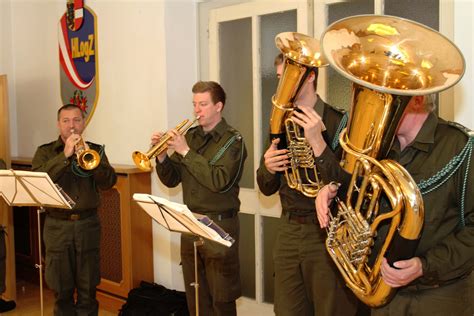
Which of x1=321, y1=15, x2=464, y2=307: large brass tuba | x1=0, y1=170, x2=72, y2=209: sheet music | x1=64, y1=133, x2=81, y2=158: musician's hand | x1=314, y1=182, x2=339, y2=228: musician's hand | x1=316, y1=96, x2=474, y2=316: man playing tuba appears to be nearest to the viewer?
x1=321, y1=15, x2=464, y2=307: large brass tuba

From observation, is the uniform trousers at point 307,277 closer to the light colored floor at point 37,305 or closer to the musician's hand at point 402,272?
the musician's hand at point 402,272

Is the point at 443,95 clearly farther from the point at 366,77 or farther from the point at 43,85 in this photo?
the point at 43,85

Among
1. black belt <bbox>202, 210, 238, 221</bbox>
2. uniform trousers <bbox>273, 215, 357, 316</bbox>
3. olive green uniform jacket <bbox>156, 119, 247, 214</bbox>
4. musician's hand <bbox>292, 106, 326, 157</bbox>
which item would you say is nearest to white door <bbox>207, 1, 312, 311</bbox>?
olive green uniform jacket <bbox>156, 119, 247, 214</bbox>

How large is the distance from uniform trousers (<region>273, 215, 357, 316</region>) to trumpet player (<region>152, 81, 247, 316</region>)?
1.77ft

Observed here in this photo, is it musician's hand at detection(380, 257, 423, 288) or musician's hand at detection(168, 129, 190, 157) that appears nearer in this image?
musician's hand at detection(380, 257, 423, 288)

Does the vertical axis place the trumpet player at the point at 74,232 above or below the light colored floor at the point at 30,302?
above

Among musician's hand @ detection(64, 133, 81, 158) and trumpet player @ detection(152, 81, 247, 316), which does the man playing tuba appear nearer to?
trumpet player @ detection(152, 81, 247, 316)

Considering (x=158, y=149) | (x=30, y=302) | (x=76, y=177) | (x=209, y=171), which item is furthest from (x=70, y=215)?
(x=30, y=302)

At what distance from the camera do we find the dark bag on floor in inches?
155

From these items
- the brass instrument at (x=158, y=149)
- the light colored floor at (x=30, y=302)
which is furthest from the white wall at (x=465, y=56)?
the light colored floor at (x=30, y=302)

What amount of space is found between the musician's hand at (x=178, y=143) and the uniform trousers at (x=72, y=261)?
0.99 m

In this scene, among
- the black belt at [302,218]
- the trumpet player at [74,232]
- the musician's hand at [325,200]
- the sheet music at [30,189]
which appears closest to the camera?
the musician's hand at [325,200]

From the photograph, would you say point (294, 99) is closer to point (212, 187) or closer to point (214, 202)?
point (212, 187)

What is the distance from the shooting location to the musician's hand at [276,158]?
8.39 ft
